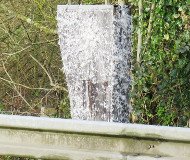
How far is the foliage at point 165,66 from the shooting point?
18.3ft

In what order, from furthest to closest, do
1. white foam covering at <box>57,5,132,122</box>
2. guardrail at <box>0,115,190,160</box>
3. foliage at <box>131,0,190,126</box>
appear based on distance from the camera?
1. foliage at <box>131,0,190,126</box>
2. white foam covering at <box>57,5,132,122</box>
3. guardrail at <box>0,115,190,160</box>

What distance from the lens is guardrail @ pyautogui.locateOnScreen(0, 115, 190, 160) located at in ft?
8.66

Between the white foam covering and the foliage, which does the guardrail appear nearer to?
the white foam covering

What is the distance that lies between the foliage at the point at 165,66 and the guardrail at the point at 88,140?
9.65 feet

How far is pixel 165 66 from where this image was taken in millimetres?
5844

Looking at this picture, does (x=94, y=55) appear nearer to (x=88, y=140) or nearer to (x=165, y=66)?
(x=88, y=140)

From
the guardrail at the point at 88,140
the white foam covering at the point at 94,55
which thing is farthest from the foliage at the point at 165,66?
the guardrail at the point at 88,140

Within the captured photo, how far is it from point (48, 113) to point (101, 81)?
4017 mm

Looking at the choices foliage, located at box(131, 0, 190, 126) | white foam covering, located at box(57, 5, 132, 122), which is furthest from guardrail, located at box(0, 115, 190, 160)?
foliage, located at box(131, 0, 190, 126)

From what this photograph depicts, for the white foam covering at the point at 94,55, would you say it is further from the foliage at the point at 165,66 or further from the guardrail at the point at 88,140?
the foliage at the point at 165,66

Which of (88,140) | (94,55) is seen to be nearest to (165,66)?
(94,55)

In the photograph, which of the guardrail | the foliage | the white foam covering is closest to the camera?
the guardrail

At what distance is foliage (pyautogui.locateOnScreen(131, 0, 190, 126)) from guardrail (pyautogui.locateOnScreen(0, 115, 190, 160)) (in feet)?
9.65

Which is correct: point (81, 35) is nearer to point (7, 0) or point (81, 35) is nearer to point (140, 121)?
point (140, 121)
